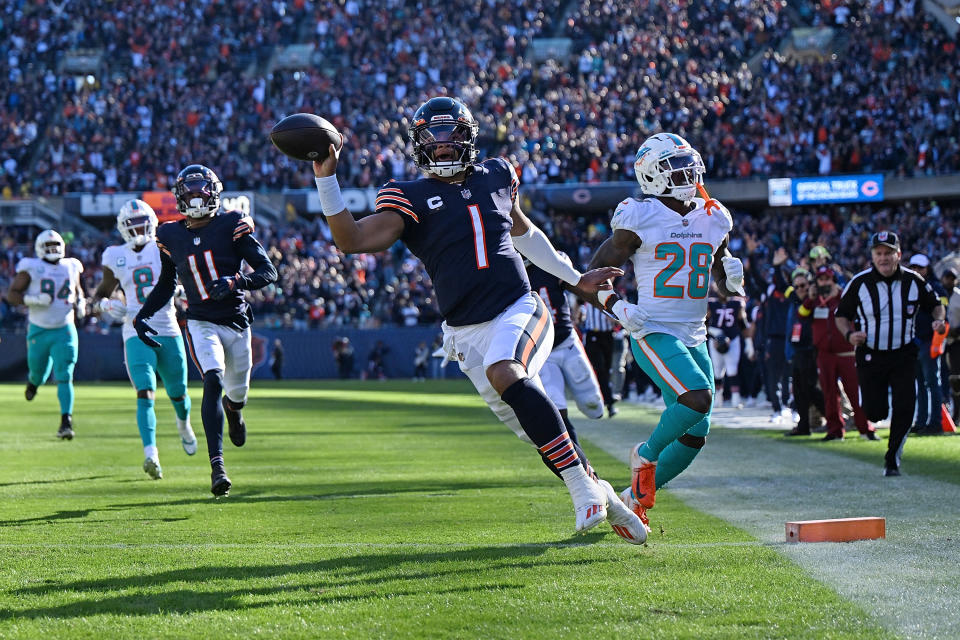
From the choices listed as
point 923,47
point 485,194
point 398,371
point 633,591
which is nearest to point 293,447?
point 485,194

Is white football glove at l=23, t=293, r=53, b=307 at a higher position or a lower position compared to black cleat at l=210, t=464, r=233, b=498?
higher

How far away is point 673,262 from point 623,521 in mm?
1666

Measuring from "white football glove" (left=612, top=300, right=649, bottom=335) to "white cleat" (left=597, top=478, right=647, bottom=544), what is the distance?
1080 mm

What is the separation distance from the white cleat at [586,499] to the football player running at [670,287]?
93 cm

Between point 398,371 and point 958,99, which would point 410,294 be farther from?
point 958,99

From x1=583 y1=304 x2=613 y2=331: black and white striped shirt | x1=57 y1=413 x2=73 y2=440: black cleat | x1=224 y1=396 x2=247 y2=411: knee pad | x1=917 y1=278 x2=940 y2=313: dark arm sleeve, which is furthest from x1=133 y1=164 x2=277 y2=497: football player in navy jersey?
x1=583 y1=304 x2=613 y2=331: black and white striped shirt

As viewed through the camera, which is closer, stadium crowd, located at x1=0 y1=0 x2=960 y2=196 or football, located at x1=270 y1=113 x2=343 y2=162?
football, located at x1=270 y1=113 x2=343 y2=162

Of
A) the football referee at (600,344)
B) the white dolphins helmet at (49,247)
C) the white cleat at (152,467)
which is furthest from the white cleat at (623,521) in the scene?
the football referee at (600,344)

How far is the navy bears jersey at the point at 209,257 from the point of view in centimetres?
873

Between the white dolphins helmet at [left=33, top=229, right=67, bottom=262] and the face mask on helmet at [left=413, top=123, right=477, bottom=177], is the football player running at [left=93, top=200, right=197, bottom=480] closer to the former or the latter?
the white dolphins helmet at [left=33, top=229, right=67, bottom=262]

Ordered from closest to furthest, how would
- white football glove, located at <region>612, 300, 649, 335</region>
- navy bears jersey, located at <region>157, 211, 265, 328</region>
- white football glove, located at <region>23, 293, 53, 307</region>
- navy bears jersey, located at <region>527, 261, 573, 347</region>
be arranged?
white football glove, located at <region>612, 300, 649, 335</region> → navy bears jersey, located at <region>157, 211, 265, 328</region> → navy bears jersey, located at <region>527, 261, 573, 347</region> → white football glove, located at <region>23, 293, 53, 307</region>

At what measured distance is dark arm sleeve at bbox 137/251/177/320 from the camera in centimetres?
895

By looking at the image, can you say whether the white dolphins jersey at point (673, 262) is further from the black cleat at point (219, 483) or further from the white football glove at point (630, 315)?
the black cleat at point (219, 483)

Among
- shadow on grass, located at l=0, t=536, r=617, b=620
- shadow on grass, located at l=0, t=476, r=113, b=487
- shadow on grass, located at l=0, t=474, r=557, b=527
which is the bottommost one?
shadow on grass, located at l=0, t=476, r=113, b=487
